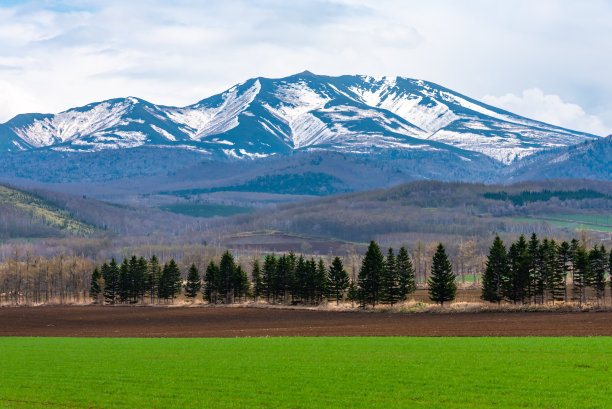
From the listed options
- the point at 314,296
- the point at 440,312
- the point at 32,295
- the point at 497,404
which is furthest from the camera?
the point at 32,295

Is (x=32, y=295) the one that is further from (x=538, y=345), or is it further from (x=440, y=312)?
(x=538, y=345)

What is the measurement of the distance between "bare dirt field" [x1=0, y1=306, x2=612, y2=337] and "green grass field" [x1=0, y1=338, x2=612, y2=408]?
10.5 metres

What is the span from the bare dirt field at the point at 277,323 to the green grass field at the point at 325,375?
1048 cm

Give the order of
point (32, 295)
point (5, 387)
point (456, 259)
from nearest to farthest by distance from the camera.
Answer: point (5, 387) → point (32, 295) → point (456, 259)

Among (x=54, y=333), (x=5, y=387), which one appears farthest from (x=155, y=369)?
(x=54, y=333)

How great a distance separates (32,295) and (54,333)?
8925cm

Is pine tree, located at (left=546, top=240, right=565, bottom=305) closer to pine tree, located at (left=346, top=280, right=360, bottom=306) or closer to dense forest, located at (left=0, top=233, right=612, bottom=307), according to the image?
dense forest, located at (left=0, top=233, right=612, bottom=307)

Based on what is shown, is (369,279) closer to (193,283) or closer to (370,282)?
(370,282)

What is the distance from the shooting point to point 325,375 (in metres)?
33.1

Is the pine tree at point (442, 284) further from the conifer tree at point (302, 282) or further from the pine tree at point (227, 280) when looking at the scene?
the pine tree at point (227, 280)

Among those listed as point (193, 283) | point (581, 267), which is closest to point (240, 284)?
point (193, 283)

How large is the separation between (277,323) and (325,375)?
41142mm

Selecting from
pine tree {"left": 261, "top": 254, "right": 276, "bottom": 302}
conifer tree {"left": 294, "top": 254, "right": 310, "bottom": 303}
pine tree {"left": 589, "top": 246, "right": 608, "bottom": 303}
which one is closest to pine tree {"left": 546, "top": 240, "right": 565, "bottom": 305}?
pine tree {"left": 589, "top": 246, "right": 608, "bottom": 303}

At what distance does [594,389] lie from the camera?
28.0 m
